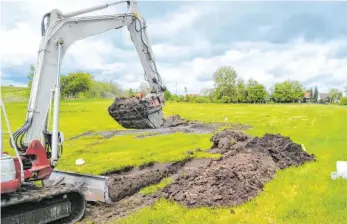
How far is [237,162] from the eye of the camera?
10.6 meters

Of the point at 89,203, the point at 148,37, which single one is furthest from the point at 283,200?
the point at 148,37

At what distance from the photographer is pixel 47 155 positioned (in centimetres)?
804

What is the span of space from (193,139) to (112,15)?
9.77 meters

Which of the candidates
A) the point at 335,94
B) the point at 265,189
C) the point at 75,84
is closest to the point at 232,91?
the point at 75,84

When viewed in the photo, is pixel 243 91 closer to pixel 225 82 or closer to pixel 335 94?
pixel 225 82

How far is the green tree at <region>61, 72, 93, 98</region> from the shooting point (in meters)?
70.1

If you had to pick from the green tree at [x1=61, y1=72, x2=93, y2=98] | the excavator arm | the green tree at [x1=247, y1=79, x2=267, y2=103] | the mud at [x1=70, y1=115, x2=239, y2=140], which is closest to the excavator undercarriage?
the excavator arm

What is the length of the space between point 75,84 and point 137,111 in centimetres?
5820

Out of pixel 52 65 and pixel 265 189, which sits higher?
pixel 52 65

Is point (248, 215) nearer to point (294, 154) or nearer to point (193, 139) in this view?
point (294, 154)

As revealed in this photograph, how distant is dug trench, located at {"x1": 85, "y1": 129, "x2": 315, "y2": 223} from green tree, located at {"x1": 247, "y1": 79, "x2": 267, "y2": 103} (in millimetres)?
79528

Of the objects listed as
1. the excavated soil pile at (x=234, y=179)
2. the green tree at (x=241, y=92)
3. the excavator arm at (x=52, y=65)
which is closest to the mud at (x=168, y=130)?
the excavated soil pile at (x=234, y=179)

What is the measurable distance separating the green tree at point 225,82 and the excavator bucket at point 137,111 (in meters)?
77.2

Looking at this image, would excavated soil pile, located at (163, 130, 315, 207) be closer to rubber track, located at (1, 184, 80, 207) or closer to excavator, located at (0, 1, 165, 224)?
excavator, located at (0, 1, 165, 224)
